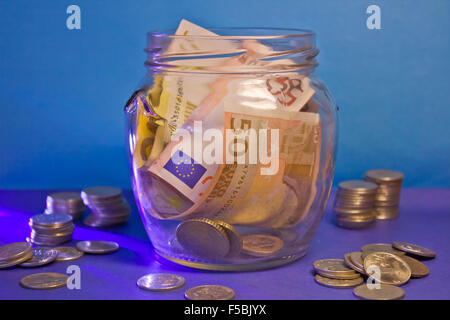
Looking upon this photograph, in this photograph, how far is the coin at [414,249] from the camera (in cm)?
139

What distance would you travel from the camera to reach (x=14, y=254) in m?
1.33

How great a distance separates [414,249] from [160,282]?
1.75 ft

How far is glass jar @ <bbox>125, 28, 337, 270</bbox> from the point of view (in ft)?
4.15

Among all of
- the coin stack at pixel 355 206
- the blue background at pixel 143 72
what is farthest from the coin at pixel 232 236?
the blue background at pixel 143 72

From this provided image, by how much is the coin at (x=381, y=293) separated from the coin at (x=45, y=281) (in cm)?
52

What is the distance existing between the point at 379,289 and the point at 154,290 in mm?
393

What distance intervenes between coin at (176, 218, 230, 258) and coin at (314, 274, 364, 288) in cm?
18

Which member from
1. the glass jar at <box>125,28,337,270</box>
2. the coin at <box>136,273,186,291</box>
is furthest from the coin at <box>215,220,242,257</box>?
the coin at <box>136,273,186,291</box>

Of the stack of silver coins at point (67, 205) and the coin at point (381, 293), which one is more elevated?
the stack of silver coins at point (67, 205)

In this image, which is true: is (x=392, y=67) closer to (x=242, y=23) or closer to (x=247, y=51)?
(x=242, y=23)

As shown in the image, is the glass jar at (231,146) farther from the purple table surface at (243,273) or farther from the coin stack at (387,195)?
the coin stack at (387,195)

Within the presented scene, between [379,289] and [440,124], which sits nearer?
[379,289]

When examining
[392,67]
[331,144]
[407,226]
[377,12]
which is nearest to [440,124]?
[392,67]

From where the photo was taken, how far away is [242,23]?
1.98m
